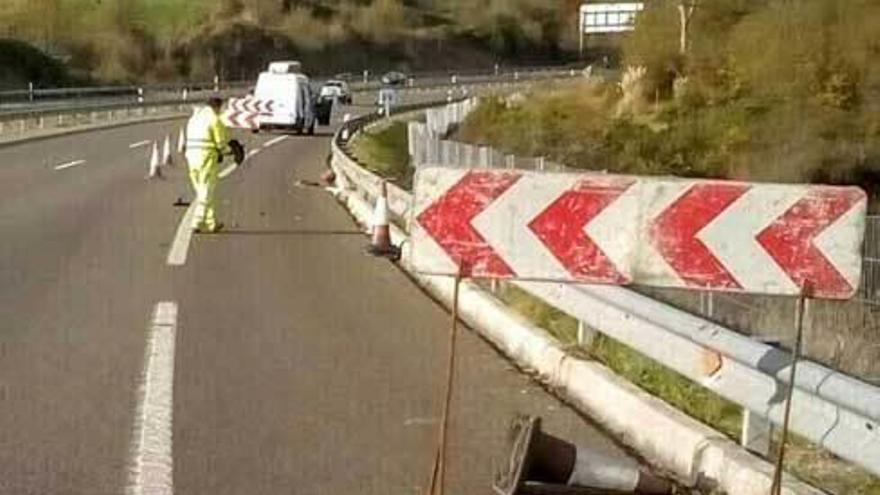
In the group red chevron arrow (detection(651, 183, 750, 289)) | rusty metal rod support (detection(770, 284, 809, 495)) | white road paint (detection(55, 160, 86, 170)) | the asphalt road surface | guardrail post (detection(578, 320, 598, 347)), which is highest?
red chevron arrow (detection(651, 183, 750, 289))

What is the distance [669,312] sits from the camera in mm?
8133

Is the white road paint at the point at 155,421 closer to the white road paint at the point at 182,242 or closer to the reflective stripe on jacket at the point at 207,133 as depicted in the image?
the white road paint at the point at 182,242

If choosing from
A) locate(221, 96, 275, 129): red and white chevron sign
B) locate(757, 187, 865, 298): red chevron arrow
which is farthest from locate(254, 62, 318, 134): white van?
locate(757, 187, 865, 298): red chevron arrow

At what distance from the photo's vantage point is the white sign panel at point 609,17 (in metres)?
75.2

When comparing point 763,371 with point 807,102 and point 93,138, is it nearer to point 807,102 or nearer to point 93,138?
point 807,102

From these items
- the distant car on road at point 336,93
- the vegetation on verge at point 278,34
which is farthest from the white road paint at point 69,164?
the vegetation on verge at point 278,34

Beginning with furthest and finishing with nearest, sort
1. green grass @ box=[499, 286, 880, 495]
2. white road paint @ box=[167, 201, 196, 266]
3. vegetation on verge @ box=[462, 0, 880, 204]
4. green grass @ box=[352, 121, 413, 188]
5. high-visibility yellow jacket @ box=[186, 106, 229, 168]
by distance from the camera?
vegetation on verge @ box=[462, 0, 880, 204] < green grass @ box=[352, 121, 413, 188] < high-visibility yellow jacket @ box=[186, 106, 229, 168] < white road paint @ box=[167, 201, 196, 266] < green grass @ box=[499, 286, 880, 495]

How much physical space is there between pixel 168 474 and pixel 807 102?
38683 millimetres

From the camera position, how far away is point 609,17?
82250 millimetres

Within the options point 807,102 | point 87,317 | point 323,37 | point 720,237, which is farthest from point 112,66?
point 720,237

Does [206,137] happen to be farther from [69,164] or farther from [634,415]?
[69,164]

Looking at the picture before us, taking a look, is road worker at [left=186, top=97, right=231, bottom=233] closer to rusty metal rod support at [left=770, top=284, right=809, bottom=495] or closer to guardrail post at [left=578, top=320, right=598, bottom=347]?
guardrail post at [left=578, top=320, right=598, bottom=347]

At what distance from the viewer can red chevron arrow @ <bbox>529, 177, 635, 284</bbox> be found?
22.9 feet

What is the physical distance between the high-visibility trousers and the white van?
31.7 metres
